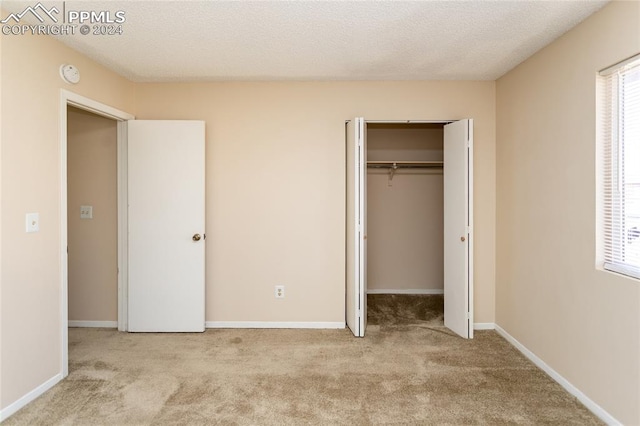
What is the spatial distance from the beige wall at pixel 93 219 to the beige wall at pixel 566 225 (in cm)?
375

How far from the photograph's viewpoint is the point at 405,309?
14.3 ft

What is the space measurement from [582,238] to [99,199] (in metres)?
4.11

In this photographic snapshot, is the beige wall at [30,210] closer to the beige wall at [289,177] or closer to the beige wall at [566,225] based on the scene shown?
the beige wall at [289,177]

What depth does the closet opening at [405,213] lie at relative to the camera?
482cm

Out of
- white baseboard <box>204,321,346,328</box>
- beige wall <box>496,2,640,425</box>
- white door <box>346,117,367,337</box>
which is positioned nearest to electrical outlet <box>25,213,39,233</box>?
white baseboard <box>204,321,346,328</box>

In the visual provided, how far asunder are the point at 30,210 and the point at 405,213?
382cm

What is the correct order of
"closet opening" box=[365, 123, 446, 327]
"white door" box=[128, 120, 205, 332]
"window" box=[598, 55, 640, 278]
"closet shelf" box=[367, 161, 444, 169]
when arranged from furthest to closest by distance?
"closet opening" box=[365, 123, 446, 327] < "closet shelf" box=[367, 161, 444, 169] < "white door" box=[128, 120, 205, 332] < "window" box=[598, 55, 640, 278]

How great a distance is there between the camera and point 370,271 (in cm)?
491

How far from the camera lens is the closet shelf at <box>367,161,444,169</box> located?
14.6 feet

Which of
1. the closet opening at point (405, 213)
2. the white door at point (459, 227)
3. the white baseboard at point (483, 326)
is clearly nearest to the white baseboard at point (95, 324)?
the closet opening at point (405, 213)

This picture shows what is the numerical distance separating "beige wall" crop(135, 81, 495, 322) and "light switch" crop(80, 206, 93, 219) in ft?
3.51

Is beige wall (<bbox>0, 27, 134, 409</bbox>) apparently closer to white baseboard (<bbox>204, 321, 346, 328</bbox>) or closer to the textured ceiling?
the textured ceiling

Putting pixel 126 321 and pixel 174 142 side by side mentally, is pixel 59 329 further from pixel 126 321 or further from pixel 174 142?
pixel 174 142

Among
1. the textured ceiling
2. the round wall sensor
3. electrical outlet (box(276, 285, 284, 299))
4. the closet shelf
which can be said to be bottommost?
electrical outlet (box(276, 285, 284, 299))
